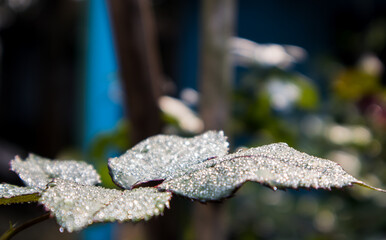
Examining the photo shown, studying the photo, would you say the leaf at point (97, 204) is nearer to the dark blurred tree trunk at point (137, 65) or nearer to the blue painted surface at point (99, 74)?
the dark blurred tree trunk at point (137, 65)

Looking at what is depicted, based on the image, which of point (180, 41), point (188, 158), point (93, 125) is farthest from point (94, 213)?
point (180, 41)

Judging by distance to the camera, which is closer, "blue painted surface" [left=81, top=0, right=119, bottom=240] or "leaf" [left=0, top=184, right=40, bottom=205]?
"leaf" [left=0, top=184, right=40, bottom=205]

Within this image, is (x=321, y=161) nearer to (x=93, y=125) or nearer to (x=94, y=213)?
(x=94, y=213)

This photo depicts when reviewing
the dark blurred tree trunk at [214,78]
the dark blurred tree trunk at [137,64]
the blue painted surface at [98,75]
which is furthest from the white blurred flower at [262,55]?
the blue painted surface at [98,75]

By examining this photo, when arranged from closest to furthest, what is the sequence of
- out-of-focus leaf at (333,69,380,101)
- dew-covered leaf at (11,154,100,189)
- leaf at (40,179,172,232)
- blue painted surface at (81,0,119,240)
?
leaf at (40,179,172,232), dew-covered leaf at (11,154,100,189), out-of-focus leaf at (333,69,380,101), blue painted surface at (81,0,119,240)

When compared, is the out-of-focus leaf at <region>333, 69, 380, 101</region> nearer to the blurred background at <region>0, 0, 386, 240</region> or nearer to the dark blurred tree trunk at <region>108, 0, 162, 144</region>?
the blurred background at <region>0, 0, 386, 240</region>

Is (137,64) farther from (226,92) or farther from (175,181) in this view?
(175,181)

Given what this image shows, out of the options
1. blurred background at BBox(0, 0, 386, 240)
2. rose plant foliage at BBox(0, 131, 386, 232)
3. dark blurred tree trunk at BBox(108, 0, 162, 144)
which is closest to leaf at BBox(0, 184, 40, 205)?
→ rose plant foliage at BBox(0, 131, 386, 232)
